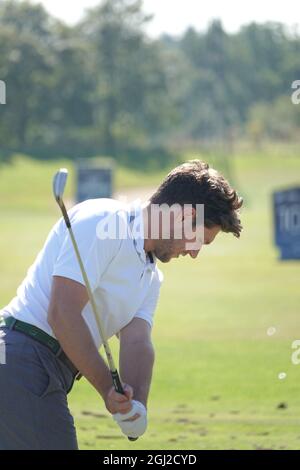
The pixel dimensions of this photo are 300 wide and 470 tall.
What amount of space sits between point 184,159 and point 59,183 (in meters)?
68.9

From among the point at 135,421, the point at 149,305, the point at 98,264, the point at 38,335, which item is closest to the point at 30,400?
the point at 38,335

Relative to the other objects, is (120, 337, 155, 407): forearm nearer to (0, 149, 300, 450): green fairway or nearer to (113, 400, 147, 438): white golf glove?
(113, 400, 147, 438): white golf glove

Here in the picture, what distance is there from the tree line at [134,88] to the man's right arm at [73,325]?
5072cm

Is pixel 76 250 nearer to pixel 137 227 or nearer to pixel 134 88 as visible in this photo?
pixel 137 227

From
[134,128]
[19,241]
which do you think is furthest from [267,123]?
[19,241]

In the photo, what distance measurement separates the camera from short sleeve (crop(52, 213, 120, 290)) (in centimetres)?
364

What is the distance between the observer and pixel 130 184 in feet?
211

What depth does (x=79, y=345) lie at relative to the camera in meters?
3.65

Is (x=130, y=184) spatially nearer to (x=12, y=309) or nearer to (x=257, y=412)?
(x=257, y=412)

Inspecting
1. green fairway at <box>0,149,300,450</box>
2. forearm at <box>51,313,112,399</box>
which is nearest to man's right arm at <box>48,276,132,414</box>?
forearm at <box>51,313,112,399</box>

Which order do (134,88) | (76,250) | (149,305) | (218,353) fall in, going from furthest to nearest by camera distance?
(134,88)
(218,353)
(149,305)
(76,250)

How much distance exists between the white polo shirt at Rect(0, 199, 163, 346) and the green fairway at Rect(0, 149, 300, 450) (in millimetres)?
2737
